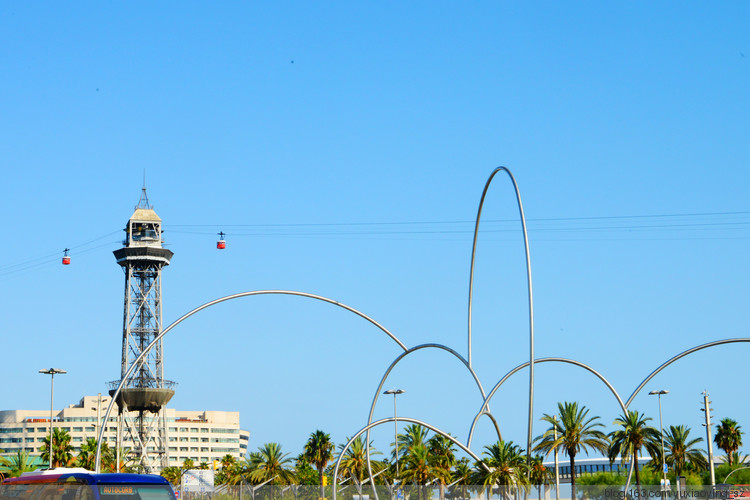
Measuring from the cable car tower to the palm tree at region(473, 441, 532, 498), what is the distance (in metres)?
111

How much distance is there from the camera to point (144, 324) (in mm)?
175125

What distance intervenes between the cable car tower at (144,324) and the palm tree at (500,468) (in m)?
111

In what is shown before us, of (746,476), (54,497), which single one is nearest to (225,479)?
(746,476)

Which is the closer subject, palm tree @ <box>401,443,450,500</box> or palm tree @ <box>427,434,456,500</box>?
palm tree @ <box>401,443,450,500</box>

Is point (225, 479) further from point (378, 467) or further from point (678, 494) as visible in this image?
point (678, 494)

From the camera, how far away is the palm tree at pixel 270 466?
101062mm

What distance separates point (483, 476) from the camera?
64.0 m

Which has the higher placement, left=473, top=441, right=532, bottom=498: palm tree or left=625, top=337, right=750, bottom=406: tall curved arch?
left=625, top=337, right=750, bottom=406: tall curved arch

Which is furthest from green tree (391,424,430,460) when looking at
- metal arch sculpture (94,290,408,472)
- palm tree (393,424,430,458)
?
metal arch sculpture (94,290,408,472)

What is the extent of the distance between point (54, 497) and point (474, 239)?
1376 inches

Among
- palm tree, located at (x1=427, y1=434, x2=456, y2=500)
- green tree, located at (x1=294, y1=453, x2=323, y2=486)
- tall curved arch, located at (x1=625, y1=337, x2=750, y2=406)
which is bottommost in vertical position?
green tree, located at (x1=294, y1=453, x2=323, y2=486)

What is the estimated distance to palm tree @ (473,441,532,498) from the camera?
6344cm

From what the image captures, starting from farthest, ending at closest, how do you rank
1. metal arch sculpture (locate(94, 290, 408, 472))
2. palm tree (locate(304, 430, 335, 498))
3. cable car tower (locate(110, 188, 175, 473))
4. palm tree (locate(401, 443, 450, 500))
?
1. cable car tower (locate(110, 188, 175, 473))
2. palm tree (locate(304, 430, 335, 498))
3. palm tree (locate(401, 443, 450, 500))
4. metal arch sculpture (locate(94, 290, 408, 472))

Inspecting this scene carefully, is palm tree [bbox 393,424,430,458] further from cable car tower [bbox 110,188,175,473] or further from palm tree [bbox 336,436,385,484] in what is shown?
cable car tower [bbox 110,188,175,473]
